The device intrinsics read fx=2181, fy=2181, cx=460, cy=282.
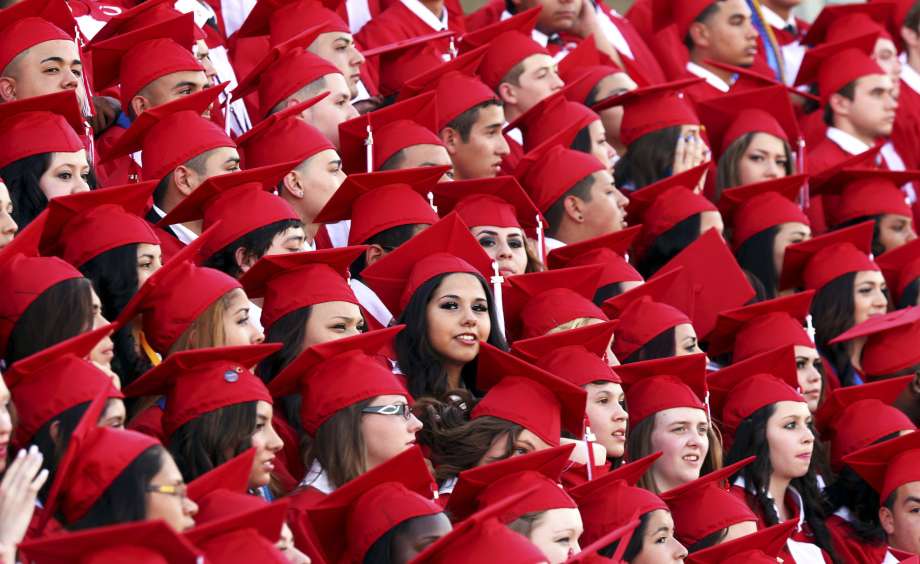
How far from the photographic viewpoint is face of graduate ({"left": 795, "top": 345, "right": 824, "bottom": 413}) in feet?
23.6

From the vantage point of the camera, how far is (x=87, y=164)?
582 centimetres

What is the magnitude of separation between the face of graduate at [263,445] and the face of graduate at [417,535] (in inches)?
14.9

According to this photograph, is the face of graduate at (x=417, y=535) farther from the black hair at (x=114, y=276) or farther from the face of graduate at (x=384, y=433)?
the black hair at (x=114, y=276)

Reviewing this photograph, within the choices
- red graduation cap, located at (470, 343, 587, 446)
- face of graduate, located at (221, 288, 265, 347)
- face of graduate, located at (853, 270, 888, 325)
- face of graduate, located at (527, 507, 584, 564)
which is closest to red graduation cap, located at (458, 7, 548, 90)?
face of graduate, located at (853, 270, 888, 325)

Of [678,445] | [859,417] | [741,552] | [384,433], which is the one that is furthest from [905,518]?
[384,433]

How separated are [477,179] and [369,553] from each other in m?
1.98

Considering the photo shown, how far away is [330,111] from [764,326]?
1603 mm

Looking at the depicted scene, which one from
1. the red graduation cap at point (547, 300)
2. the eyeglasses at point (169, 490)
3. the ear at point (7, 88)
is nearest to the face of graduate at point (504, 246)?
the red graduation cap at point (547, 300)

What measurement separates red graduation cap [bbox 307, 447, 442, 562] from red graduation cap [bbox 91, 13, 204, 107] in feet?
6.16

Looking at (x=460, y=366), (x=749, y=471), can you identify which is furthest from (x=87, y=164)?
(x=749, y=471)

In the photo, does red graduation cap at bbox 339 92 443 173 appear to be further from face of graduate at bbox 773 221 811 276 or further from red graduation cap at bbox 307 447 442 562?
red graduation cap at bbox 307 447 442 562

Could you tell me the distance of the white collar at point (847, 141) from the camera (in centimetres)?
876

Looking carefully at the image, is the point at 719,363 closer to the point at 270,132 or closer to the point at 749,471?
the point at 749,471

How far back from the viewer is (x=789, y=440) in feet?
22.2
